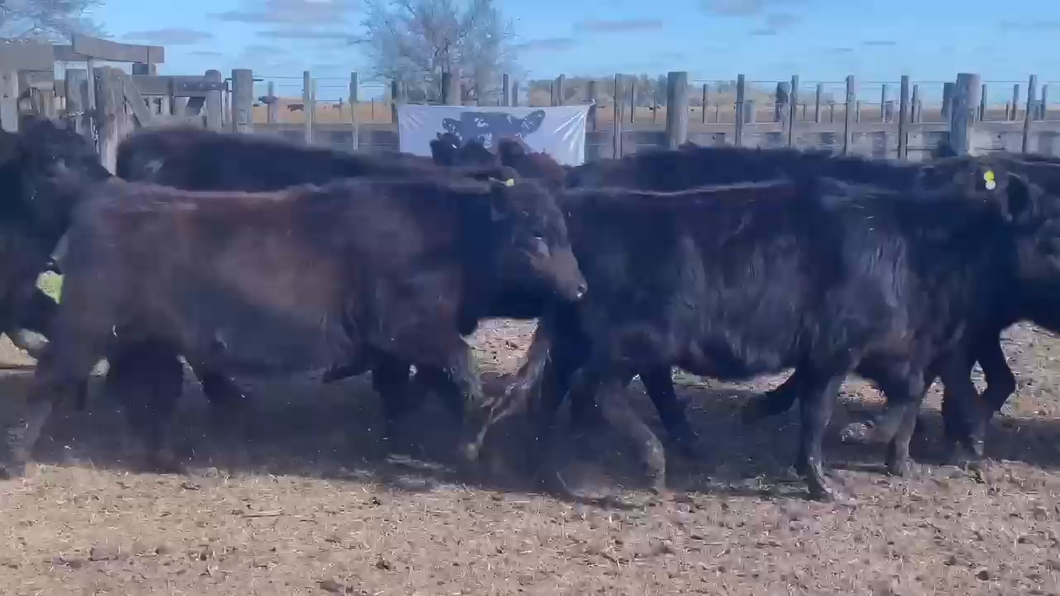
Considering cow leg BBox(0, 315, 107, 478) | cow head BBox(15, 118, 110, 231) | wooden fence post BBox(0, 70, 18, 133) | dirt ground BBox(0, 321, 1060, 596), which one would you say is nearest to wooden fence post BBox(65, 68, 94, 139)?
wooden fence post BBox(0, 70, 18, 133)

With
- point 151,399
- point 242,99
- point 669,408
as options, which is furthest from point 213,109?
point 669,408

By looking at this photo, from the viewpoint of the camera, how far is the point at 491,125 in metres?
13.7

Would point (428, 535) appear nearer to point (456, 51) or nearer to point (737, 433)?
point (737, 433)

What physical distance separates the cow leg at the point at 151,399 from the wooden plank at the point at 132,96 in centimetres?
656

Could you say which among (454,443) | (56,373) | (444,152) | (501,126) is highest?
(501,126)

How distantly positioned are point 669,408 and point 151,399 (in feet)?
9.48

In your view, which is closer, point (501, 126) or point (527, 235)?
point (527, 235)

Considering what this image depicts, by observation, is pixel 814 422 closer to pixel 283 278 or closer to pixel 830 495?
pixel 830 495

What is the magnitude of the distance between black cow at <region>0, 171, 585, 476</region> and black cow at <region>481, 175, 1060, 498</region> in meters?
0.29

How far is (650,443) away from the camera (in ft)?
18.6

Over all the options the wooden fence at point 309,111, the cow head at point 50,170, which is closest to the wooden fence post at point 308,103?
the wooden fence at point 309,111

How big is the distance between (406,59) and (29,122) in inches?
969

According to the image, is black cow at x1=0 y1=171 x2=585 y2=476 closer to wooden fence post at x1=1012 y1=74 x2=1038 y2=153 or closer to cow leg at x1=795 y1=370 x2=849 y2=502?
cow leg at x1=795 y1=370 x2=849 y2=502

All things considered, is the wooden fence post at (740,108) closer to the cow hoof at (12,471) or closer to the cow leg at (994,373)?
the cow leg at (994,373)
